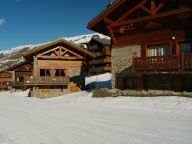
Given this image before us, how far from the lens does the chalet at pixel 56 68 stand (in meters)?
29.5

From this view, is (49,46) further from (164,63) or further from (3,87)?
(3,87)

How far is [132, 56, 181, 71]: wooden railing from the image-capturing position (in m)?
17.7

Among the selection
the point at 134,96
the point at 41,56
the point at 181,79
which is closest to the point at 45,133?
the point at 134,96

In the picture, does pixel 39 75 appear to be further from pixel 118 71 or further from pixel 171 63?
pixel 171 63

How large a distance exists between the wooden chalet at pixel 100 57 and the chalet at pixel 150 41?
2684cm

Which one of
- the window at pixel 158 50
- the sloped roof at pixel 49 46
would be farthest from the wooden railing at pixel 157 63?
the sloped roof at pixel 49 46

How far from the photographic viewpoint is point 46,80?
29.5 m

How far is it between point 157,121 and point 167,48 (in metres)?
10.7

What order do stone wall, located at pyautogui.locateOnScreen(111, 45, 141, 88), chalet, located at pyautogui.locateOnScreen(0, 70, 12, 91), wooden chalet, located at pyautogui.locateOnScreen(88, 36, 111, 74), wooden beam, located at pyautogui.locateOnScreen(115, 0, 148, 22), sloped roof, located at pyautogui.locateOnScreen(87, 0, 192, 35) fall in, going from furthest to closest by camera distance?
1. chalet, located at pyautogui.locateOnScreen(0, 70, 12, 91)
2. wooden chalet, located at pyautogui.locateOnScreen(88, 36, 111, 74)
3. sloped roof, located at pyautogui.locateOnScreen(87, 0, 192, 35)
4. stone wall, located at pyautogui.locateOnScreen(111, 45, 141, 88)
5. wooden beam, located at pyautogui.locateOnScreen(115, 0, 148, 22)

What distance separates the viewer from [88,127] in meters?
10.0

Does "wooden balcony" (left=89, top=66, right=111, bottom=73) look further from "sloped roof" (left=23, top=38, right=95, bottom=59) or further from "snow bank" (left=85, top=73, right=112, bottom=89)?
"sloped roof" (left=23, top=38, right=95, bottom=59)

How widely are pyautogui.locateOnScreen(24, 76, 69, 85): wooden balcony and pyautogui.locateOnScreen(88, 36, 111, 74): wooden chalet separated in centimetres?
2168

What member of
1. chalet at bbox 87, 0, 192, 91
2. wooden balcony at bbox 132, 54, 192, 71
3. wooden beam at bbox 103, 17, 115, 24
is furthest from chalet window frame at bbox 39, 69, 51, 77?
wooden balcony at bbox 132, 54, 192, 71

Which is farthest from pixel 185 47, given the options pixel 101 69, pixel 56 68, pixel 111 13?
pixel 101 69
